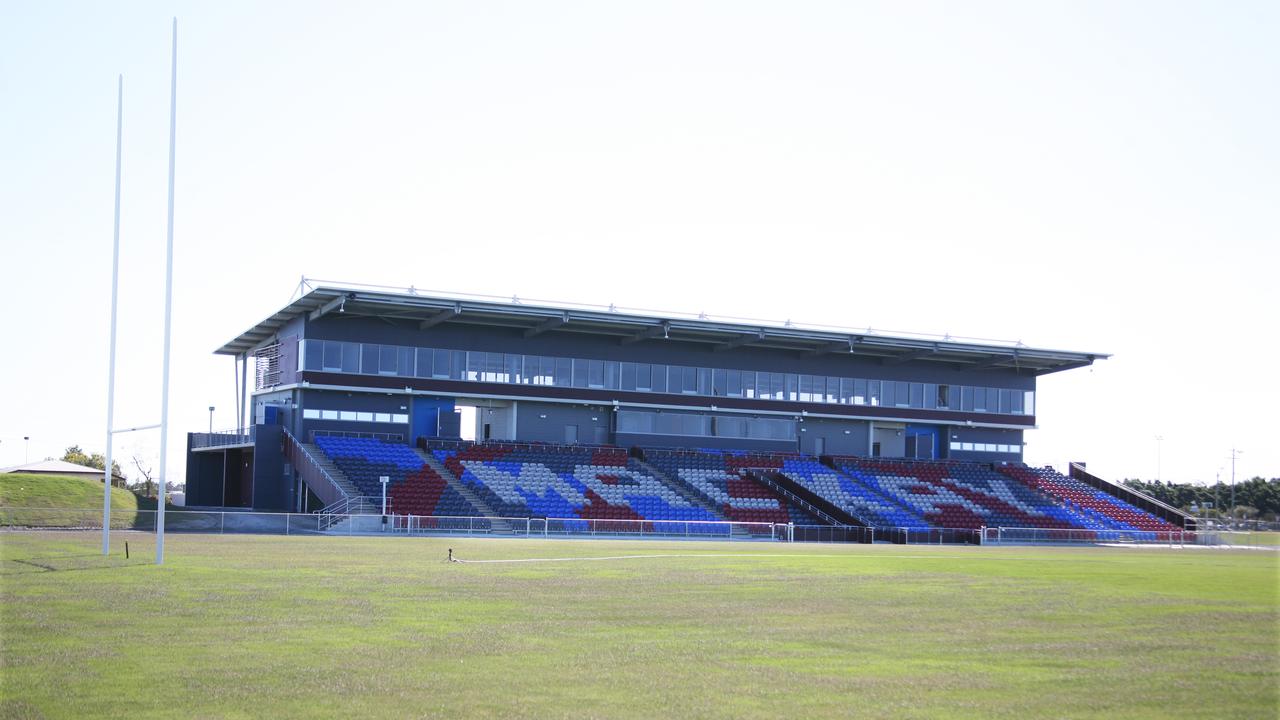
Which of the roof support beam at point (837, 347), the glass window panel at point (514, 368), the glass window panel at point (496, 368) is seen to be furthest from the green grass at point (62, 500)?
the roof support beam at point (837, 347)

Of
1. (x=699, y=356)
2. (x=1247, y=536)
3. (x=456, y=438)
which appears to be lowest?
(x=1247, y=536)

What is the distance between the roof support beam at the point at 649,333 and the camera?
6297 cm

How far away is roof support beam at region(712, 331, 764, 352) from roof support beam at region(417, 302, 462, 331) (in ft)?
51.8

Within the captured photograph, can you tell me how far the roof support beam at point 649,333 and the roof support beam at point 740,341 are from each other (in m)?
4.56

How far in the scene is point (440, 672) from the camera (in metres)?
11.5

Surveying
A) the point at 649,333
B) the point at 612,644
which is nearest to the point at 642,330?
the point at 649,333

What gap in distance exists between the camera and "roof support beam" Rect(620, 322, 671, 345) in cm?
6297

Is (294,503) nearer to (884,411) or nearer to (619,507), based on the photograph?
(619,507)

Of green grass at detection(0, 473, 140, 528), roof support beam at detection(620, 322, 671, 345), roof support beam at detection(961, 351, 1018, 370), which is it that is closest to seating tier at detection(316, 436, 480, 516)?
green grass at detection(0, 473, 140, 528)

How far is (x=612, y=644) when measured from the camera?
13.5m

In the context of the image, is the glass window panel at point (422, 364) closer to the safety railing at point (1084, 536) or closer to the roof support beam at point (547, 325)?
the roof support beam at point (547, 325)

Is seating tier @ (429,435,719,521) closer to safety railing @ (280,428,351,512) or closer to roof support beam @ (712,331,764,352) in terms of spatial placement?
safety railing @ (280,428,351,512)

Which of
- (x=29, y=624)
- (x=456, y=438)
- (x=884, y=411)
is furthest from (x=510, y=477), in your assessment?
(x=29, y=624)

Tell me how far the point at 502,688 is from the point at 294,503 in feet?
158
